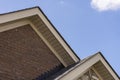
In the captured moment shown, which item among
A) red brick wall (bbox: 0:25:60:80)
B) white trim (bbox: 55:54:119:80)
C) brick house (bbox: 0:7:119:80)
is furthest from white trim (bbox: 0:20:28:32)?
white trim (bbox: 55:54:119:80)

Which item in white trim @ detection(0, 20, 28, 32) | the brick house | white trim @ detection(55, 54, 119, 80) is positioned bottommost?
white trim @ detection(55, 54, 119, 80)

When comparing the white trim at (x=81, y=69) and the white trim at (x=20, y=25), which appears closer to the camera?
the white trim at (x=81, y=69)

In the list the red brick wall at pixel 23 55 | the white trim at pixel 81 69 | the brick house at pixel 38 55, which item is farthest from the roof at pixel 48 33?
the white trim at pixel 81 69

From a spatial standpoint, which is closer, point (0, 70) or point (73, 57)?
point (0, 70)

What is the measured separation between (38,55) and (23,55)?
3.59 ft

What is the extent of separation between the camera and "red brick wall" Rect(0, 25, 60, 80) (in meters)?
12.8

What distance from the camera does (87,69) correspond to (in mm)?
14797

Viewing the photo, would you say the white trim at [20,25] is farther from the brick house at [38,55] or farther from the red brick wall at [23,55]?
the red brick wall at [23,55]

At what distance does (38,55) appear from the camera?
581 inches

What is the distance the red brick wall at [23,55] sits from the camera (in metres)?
12.8

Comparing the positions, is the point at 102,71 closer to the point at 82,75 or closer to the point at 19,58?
the point at 82,75

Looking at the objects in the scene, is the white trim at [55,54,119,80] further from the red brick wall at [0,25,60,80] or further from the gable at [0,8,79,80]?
the red brick wall at [0,25,60,80]

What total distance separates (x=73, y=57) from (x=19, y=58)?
11.7 feet

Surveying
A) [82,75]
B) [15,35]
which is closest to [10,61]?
[15,35]
